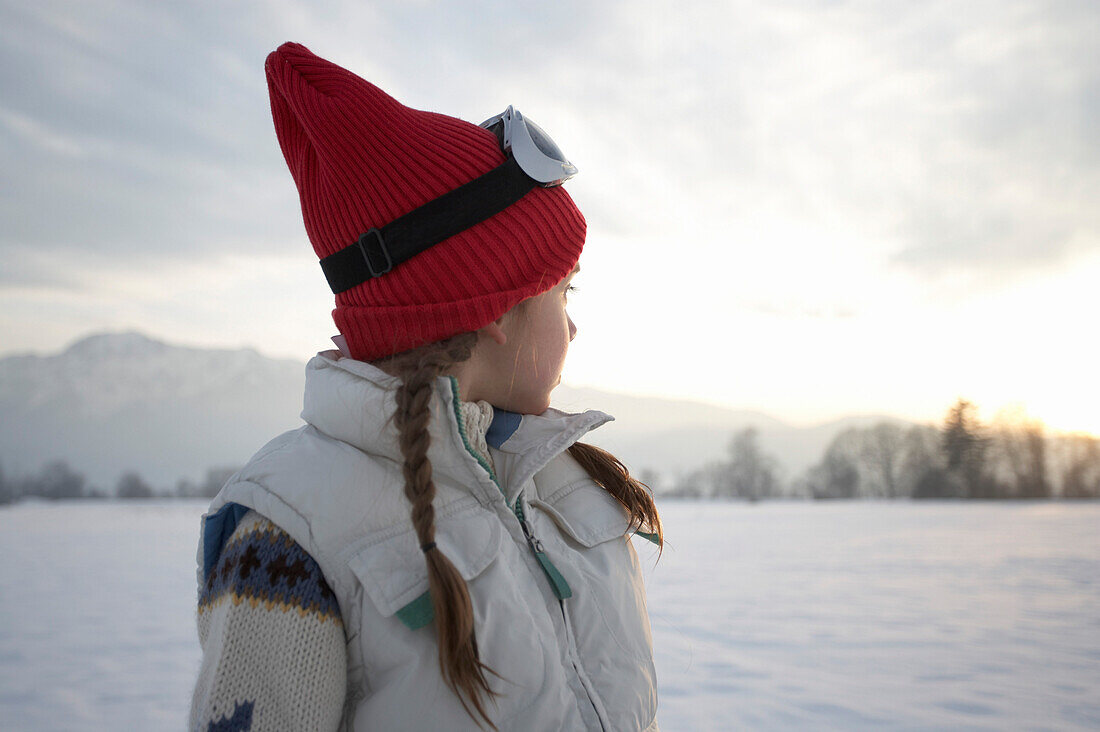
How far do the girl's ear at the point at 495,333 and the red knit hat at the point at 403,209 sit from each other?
1.1 inches

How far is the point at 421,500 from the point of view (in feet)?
3.34

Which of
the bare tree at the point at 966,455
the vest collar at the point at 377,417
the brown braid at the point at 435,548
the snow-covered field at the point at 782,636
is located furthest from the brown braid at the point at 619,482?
the bare tree at the point at 966,455

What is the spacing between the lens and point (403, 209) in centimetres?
132

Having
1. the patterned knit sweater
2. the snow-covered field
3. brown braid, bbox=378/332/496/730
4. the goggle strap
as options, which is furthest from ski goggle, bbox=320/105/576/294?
the snow-covered field

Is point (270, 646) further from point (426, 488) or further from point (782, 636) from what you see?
point (782, 636)

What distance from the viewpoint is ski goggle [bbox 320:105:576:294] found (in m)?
1.31

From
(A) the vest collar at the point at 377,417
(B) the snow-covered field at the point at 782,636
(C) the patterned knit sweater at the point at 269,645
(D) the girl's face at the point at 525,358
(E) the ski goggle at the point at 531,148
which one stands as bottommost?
(B) the snow-covered field at the point at 782,636

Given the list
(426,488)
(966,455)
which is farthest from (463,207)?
(966,455)

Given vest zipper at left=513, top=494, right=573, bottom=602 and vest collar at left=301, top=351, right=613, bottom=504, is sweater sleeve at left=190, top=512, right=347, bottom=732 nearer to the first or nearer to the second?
vest collar at left=301, top=351, right=613, bottom=504

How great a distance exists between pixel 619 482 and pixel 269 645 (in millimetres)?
850

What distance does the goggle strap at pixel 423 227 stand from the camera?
131 cm

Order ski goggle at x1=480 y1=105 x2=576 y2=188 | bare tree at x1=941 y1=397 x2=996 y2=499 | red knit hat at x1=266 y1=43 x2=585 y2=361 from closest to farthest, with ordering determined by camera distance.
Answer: red knit hat at x1=266 y1=43 x2=585 y2=361 → ski goggle at x1=480 y1=105 x2=576 y2=188 → bare tree at x1=941 y1=397 x2=996 y2=499

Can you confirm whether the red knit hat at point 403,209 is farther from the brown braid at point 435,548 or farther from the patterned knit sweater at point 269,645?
the patterned knit sweater at point 269,645

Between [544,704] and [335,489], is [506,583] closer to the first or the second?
[544,704]
